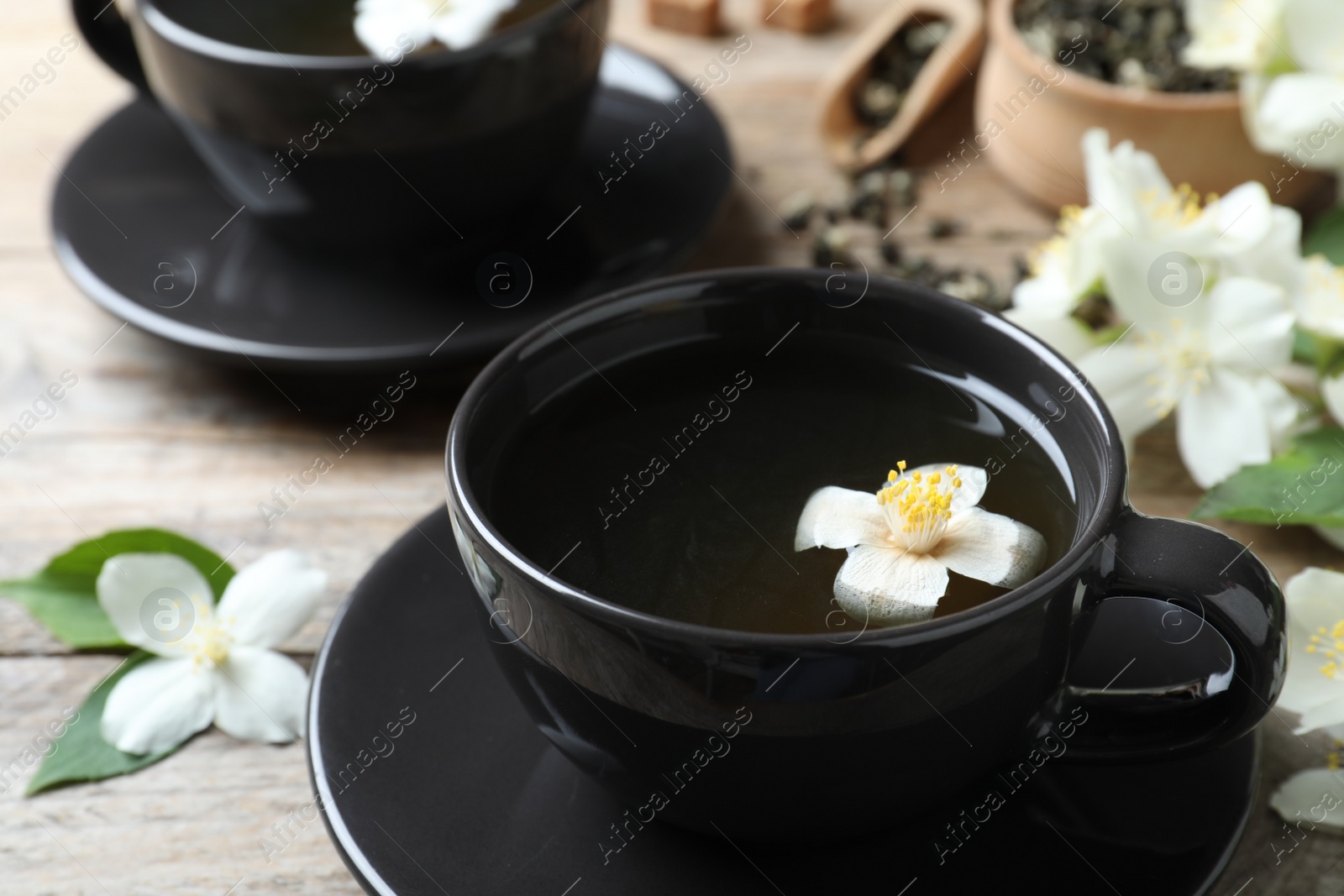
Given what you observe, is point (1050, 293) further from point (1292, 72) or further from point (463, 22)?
point (463, 22)

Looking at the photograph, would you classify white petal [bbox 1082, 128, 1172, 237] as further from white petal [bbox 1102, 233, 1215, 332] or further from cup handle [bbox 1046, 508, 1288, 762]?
cup handle [bbox 1046, 508, 1288, 762]

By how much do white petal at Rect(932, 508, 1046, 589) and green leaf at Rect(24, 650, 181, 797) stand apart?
445 mm

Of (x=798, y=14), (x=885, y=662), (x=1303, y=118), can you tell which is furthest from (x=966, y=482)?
(x=798, y=14)

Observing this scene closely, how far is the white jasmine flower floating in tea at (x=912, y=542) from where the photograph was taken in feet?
1.77

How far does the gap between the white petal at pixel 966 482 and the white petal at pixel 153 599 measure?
45 cm

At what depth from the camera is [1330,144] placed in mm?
948

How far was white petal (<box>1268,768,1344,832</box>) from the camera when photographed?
63cm

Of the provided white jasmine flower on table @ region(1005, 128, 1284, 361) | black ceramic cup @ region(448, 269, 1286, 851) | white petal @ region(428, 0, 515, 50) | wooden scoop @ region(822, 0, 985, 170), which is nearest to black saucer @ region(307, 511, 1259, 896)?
black ceramic cup @ region(448, 269, 1286, 851)

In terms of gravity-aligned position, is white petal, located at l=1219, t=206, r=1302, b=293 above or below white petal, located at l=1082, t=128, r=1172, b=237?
below

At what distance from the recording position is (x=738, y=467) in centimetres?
60

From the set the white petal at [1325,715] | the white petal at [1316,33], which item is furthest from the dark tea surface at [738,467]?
the white petal at [1316,33]

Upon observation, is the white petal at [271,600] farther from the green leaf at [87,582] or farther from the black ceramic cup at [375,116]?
the black ceramic cup at [375,116]

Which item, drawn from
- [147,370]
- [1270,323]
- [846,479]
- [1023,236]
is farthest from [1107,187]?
[147,370]

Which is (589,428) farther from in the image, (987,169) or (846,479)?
(987,169)
